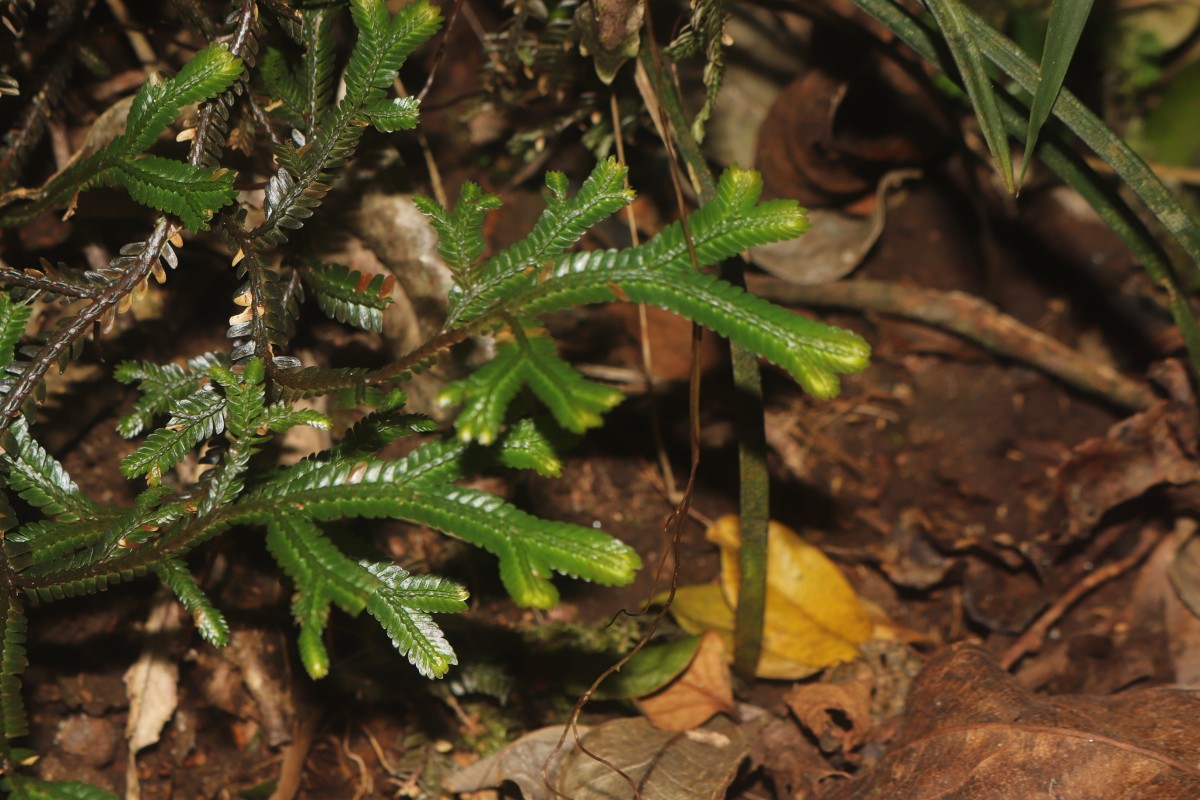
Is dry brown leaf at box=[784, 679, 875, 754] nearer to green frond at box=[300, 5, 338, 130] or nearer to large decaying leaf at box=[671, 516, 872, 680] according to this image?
large decaying leaf at box=[671, 516, 872, 680]

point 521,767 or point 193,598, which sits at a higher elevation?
point 193,598

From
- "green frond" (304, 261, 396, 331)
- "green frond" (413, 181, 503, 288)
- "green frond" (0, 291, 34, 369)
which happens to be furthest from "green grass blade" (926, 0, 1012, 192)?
"green frond" (0, 291, 34, 369)

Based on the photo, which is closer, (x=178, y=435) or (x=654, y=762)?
(x=178, y=435)

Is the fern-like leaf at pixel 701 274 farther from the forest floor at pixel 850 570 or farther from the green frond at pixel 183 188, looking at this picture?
the forest floor at pixel 850 570

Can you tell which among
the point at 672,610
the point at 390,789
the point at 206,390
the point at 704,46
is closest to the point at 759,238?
the point at 704,46

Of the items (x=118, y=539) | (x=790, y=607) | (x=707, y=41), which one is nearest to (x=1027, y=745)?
(x=790, y=607)

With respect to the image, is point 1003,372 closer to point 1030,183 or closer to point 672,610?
point 1030,183

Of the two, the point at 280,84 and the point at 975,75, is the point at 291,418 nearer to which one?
the point at 280,84
